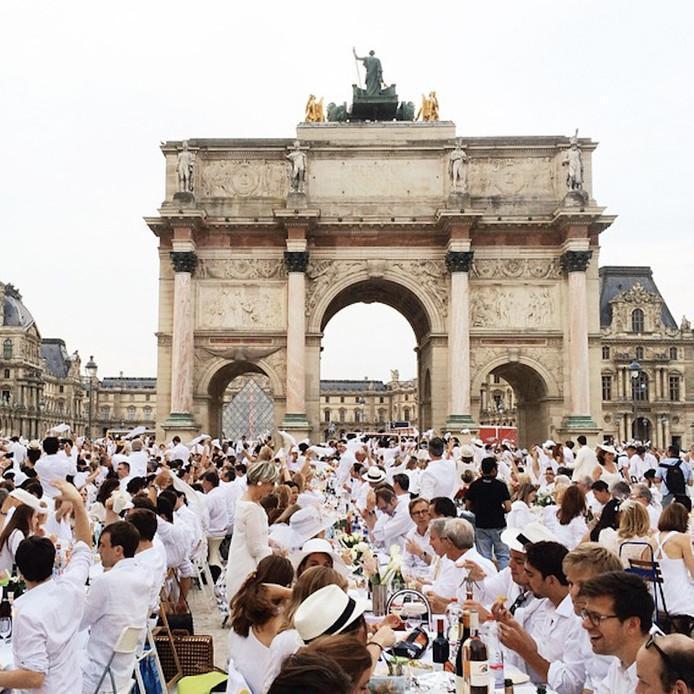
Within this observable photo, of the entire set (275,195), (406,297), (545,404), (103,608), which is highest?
(275,195)

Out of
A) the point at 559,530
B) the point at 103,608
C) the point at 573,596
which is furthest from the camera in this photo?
the point at 559,530

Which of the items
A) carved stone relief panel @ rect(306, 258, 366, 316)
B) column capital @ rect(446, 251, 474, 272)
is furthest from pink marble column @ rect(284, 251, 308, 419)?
column capital @ rect(446, 251, 474, 272)

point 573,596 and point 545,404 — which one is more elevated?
point 545,404

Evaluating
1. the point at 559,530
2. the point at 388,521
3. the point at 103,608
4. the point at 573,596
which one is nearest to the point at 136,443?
the point at 388,521

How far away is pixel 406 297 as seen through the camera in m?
39.2

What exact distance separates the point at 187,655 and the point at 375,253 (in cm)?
2906

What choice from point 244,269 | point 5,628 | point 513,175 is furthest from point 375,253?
point 5,628

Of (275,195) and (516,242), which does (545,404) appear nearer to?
(516,242)

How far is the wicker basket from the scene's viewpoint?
8211 mm

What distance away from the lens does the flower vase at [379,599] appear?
7.35 metres

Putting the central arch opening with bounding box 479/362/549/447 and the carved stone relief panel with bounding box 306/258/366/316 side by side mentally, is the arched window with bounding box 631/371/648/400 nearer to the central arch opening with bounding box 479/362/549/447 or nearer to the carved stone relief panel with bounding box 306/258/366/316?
the central arch opening with bounding box 479/362/549/447

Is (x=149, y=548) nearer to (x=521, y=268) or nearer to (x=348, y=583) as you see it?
(x=348, y=583)

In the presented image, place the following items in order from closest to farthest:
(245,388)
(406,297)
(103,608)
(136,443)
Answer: (103,608) < (136,443) < (406,297) < (245,388)

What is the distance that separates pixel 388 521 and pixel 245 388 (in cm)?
4036
